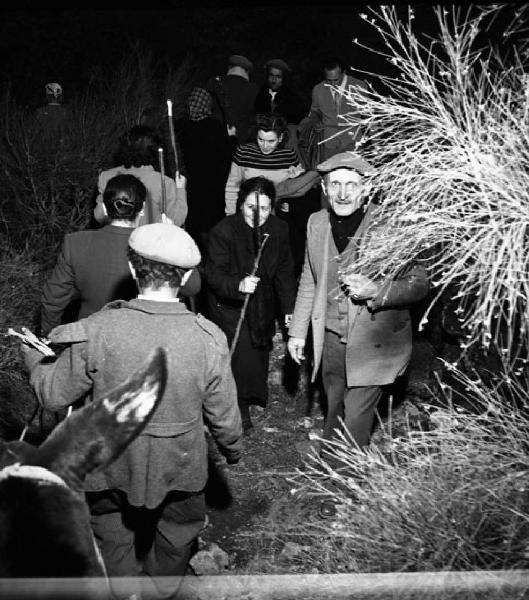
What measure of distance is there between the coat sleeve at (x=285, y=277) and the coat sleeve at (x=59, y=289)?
5.15 feet

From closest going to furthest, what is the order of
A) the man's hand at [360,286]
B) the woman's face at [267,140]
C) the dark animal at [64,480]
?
1. the dark animal at [64,480]
2. the man's hand at [360,286]
3. the woman's face at [267,140]

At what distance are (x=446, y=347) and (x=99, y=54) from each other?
30.0ft

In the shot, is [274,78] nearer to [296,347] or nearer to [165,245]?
[296,347]

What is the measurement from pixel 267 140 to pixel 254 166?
237 mm

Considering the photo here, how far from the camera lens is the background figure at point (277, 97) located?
8.27 metres

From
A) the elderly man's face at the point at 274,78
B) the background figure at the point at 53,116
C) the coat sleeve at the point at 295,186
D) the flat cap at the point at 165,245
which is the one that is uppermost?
the elderly man's face at the point at 274,78

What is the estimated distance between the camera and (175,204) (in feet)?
19.3

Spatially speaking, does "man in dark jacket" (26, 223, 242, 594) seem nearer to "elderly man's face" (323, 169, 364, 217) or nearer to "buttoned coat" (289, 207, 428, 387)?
"buttoned coat" (289, 207, 428, 387)

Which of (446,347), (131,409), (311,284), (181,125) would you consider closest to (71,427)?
(131,409)

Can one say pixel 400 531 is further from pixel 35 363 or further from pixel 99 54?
pixel 99 54

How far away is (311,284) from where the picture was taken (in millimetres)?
5020

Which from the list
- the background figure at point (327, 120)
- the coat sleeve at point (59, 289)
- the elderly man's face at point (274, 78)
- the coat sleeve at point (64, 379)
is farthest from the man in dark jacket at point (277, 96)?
the coat sleeve at point (64, 379)

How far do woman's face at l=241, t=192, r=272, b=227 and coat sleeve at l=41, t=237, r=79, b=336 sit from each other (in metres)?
1.38

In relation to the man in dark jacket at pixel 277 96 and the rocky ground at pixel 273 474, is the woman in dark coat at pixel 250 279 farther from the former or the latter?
the man in dark jacket at pixel 277 96
